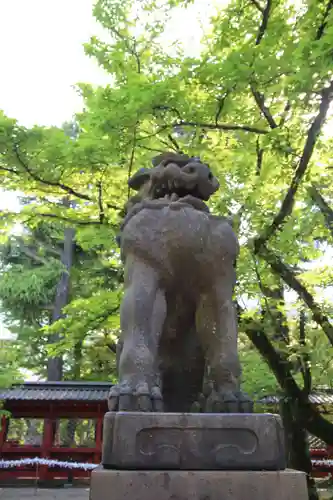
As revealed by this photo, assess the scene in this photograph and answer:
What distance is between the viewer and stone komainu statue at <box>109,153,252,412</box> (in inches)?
88.0

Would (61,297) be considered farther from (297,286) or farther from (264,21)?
(264,21)

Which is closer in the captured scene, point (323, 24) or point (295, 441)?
point (323, 24)

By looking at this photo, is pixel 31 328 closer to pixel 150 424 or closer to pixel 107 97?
pixel 107 97

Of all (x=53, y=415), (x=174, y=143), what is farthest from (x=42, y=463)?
(x=174, y=143)

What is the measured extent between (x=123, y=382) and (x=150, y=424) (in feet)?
1.01

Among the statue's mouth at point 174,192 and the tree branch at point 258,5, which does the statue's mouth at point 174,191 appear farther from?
the tree branch at point 258,5

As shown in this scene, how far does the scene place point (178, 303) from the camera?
2.70 m

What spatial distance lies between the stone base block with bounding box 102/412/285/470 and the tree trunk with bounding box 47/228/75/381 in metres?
13.1

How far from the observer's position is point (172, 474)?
184 centimetres

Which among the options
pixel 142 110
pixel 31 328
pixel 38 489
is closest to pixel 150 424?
pixel 142 110

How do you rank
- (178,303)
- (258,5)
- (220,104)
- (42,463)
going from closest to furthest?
(178,303)
(220,104)
(258,5)
(42,463)

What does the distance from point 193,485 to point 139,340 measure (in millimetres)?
726

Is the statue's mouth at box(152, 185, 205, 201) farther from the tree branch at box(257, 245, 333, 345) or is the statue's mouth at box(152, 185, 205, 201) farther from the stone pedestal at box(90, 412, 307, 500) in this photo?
the tree branch at box(257, 245, 333, 345)

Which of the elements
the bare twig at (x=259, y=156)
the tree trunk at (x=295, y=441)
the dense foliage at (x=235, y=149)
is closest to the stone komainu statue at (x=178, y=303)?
the dense foliage at (x=235, y=149)
